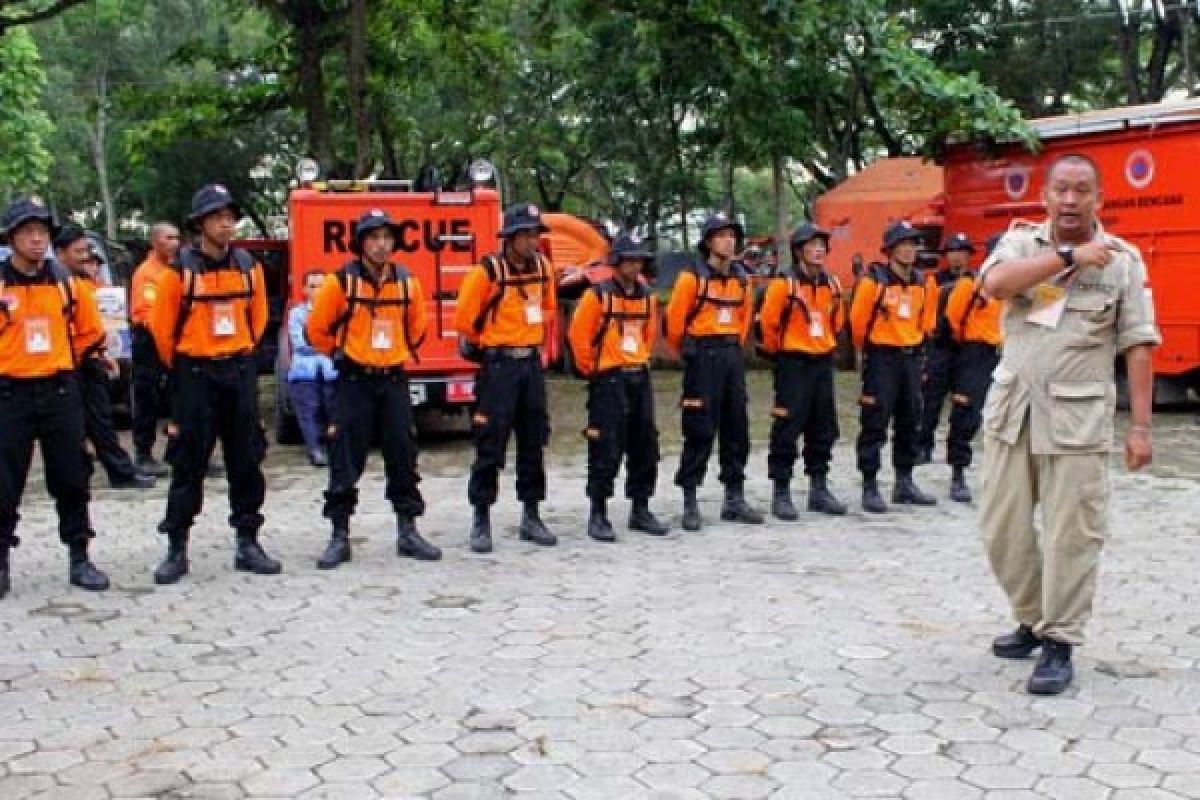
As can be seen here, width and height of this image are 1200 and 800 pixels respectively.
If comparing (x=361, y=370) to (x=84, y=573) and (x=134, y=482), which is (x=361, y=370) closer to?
(x=84, y=573)

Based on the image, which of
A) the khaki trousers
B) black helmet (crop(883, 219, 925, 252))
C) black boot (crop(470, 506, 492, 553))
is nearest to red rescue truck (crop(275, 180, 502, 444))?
black boot (crop(470, 506, 492, 553))

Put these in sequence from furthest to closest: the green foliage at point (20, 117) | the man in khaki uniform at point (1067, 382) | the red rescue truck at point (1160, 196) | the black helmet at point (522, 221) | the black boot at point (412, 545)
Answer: the green foliage at point (20, 117) < the red rescue truck at point (1160, 196) < the black helmet at point (522, 221) < the black boot at point (412, 545) < the man in khaki uniform at point (1067, 382)

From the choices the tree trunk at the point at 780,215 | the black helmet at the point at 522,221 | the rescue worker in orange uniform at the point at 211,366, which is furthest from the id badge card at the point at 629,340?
the tree trunk at the point at 780,215

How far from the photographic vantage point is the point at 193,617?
6488 millimetres

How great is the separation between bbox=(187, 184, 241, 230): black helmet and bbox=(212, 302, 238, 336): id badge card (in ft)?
1.38

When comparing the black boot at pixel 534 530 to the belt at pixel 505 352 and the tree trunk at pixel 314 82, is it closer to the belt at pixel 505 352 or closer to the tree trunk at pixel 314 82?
the belt at pixel 505 352

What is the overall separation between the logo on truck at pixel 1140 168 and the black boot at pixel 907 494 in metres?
5.82

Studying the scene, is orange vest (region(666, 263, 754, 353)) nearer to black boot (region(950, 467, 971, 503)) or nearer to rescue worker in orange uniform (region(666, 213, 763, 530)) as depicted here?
rescue worker in orange uniform (region(666, 213, 763, 530))

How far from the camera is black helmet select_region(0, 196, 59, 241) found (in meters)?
6.80

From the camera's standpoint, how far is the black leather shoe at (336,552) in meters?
7.51

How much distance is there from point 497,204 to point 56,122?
27.2m

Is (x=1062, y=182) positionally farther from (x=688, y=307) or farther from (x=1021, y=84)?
(x=1021, y=84)

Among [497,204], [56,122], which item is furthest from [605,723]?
[56,122]

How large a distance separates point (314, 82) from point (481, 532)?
9935mm
